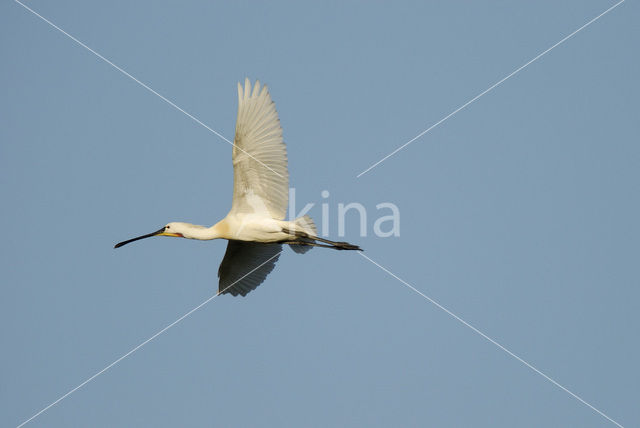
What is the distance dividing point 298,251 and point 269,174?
2080 mm

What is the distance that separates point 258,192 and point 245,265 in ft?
9.23

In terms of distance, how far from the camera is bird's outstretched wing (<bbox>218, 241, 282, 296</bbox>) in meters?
18.9

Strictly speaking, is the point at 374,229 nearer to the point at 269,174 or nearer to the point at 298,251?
the point at 298,251

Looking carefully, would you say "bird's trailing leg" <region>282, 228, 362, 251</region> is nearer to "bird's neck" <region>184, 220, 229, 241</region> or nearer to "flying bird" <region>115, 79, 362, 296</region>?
"flying bird" <region>115, 79, 362, 296</region>

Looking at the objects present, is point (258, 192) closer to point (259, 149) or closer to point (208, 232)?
point (259, 149)

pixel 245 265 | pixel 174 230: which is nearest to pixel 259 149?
pixel 174 230

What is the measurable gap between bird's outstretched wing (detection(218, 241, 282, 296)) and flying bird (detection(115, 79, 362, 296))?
57.5 inches

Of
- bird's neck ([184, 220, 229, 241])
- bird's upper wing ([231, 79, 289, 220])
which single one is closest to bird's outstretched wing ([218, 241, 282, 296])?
bird's neck ([184, 220, 229, 241])

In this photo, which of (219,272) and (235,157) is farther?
(219,272)

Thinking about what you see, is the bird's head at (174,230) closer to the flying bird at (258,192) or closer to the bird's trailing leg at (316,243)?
the flying bird at (258,192)

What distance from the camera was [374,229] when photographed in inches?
744

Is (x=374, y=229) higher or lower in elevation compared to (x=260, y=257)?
higher

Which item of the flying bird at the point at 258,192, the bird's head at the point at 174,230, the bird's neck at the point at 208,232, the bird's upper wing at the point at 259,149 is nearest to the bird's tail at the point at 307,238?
the flying bird at the point at 258,192

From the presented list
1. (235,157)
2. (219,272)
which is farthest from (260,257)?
(235,157)
